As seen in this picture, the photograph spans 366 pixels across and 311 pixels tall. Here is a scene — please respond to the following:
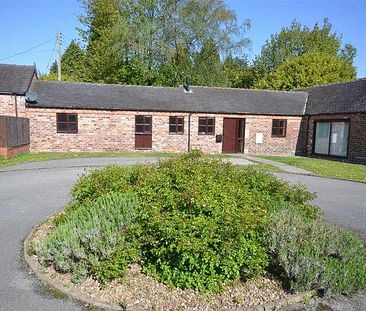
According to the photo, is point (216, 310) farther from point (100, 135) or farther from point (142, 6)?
point (142, 6)

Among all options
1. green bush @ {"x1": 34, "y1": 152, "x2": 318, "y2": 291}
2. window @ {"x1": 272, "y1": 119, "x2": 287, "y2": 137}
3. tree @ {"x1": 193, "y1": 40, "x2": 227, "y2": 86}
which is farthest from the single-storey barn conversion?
green bush @ {"x1": 34, "y1": 152, "x2": 318, "y2": 291}

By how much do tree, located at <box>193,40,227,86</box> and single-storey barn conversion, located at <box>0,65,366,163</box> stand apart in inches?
444

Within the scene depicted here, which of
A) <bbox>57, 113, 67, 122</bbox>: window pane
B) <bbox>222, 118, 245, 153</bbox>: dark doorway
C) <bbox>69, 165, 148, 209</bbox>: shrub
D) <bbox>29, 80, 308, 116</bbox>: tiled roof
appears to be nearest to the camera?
<bbox>69, 165, 148, 209</bbox>: shrub

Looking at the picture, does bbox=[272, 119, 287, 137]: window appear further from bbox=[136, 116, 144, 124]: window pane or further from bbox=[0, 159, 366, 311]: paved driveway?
bbox=[0, 159, 366, 311]: paved driveway

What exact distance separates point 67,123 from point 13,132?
4329 mm

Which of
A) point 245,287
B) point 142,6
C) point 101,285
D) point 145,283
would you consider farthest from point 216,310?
point 142,6

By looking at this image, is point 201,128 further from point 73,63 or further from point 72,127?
point 73,63

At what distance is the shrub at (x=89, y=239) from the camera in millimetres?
4445

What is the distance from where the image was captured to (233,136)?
24.1 metres

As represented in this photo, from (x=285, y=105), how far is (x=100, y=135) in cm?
1435

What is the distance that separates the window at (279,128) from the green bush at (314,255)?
793 inches

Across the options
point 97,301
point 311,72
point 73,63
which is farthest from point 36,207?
point 73,63

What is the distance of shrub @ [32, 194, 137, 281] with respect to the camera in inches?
175

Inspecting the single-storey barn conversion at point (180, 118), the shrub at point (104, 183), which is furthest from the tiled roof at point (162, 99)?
the shrub at point (104, 183)
